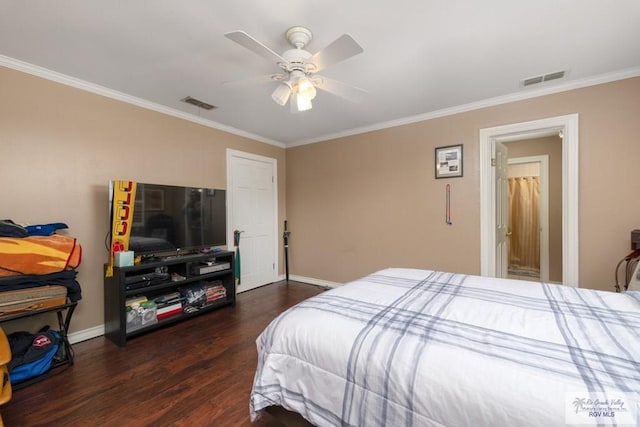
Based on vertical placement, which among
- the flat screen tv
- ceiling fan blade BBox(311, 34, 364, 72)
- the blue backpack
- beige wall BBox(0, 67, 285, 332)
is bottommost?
Result: the blue backpack

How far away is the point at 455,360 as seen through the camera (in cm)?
93

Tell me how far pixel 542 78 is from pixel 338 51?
7.15 feet

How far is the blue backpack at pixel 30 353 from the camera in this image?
1859 mm

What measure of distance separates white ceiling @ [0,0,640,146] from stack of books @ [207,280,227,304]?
7.01 feet

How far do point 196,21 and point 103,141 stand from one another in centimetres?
171

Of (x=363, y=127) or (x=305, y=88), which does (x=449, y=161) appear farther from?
(x=305, y=88)

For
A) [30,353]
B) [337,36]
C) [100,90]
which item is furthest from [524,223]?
[30,353]

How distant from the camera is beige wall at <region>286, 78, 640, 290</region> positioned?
2479 mm

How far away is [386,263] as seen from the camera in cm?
372

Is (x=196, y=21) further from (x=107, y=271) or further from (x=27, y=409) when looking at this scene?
(x=27, y=409)

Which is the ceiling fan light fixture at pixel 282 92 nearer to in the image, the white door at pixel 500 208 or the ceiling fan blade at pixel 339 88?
the ceiling fan blade at pixel 339 88

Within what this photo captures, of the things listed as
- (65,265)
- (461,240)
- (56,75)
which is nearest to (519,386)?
(461,240)

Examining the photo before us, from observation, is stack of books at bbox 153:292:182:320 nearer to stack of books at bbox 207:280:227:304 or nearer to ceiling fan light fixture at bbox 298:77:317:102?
stack of books at bbox 207:280:227:304

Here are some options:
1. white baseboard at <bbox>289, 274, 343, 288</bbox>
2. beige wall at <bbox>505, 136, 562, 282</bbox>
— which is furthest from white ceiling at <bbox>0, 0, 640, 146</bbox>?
white baseboard at <bbox>289, 274, 343, 288</bbox>
